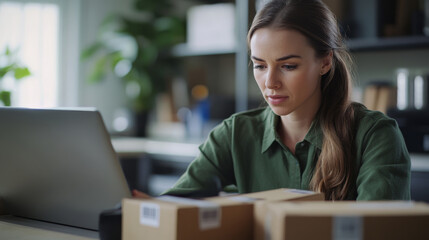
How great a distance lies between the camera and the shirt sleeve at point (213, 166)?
156 cm

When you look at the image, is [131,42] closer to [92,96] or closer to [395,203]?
[92,96]

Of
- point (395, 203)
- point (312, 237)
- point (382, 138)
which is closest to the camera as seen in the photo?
point (312, 237)

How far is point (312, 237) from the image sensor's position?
84 cm

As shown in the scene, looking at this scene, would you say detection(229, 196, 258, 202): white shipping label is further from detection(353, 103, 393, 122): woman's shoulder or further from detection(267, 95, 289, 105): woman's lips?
detection(353, 103, 393, 122): woman's shoulder

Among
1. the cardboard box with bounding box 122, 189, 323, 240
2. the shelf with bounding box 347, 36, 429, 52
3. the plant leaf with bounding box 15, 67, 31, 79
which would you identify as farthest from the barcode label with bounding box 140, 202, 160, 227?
the plant leaf with bounding box 15, 67, 31, 79

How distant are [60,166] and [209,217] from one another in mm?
411

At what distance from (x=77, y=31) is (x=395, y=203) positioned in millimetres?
3377

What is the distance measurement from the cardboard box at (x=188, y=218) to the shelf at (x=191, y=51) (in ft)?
8.23

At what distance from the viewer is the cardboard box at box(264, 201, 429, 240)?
0.84 m

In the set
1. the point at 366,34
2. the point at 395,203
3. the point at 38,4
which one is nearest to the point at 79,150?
the point at 395,203

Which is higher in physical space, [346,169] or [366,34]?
[366,34]

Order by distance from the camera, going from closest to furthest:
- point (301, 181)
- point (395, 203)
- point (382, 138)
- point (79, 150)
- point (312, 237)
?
point (312, 237), point (395, 203), point (79, 150), point (382, 138), point (301, 181)

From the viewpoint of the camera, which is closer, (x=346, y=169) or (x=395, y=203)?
(x=395, y=203)

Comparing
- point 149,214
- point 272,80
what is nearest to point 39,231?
point 149,214
